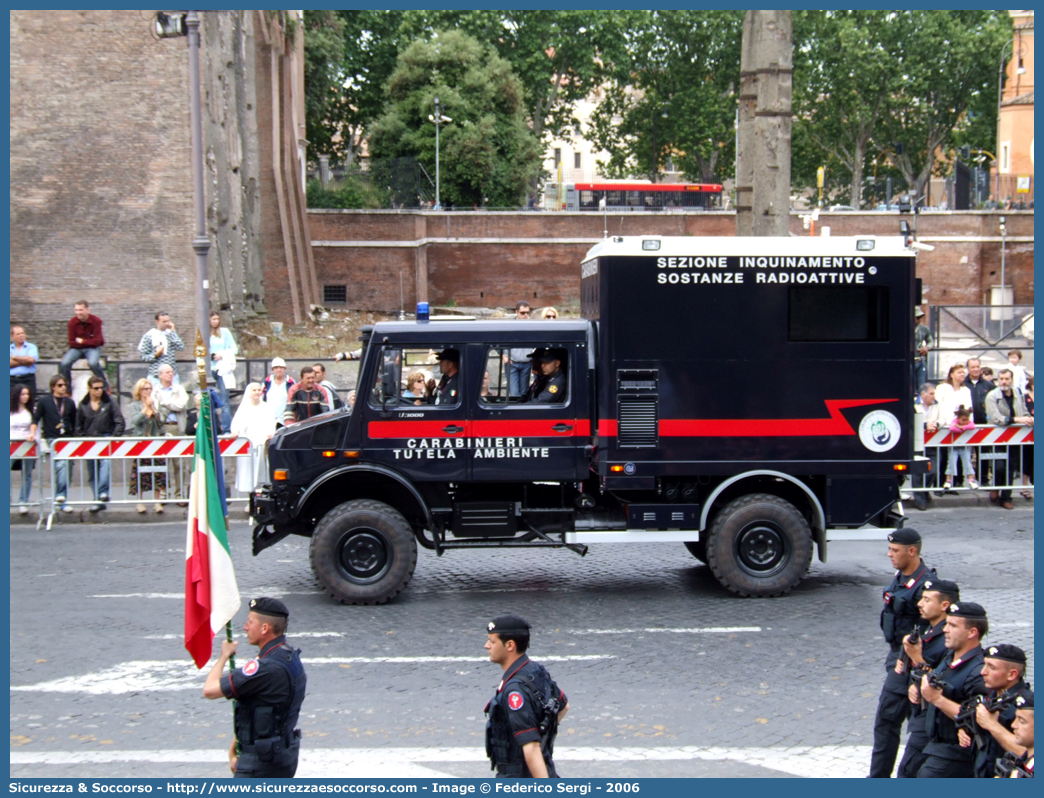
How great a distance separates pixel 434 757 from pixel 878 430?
5295 millimetres

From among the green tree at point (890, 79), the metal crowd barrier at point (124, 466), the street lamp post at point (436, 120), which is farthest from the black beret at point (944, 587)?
the green tree at point (890, 79)

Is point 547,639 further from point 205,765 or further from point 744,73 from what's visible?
point 744,73

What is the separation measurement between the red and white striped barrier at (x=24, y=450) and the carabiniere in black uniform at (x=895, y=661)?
10.8 metres

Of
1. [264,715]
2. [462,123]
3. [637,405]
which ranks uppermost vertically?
[462,123]

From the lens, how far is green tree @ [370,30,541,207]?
48875mm

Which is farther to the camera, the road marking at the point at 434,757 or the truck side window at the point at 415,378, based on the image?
the truck side window at the point at 415,378

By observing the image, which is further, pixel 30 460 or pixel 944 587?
pixel 30 460

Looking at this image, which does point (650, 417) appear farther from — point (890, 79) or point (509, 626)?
point (890, 79)

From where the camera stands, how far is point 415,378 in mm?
10094

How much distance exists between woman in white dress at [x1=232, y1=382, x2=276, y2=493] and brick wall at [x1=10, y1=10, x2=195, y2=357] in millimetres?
9886

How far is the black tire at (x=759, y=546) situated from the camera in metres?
9.93

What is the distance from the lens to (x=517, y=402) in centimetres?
998

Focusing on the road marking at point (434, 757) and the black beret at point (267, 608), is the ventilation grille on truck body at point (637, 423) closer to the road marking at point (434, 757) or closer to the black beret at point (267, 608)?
the road marking at point (434, 757)

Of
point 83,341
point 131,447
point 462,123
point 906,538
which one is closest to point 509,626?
point 906,538
